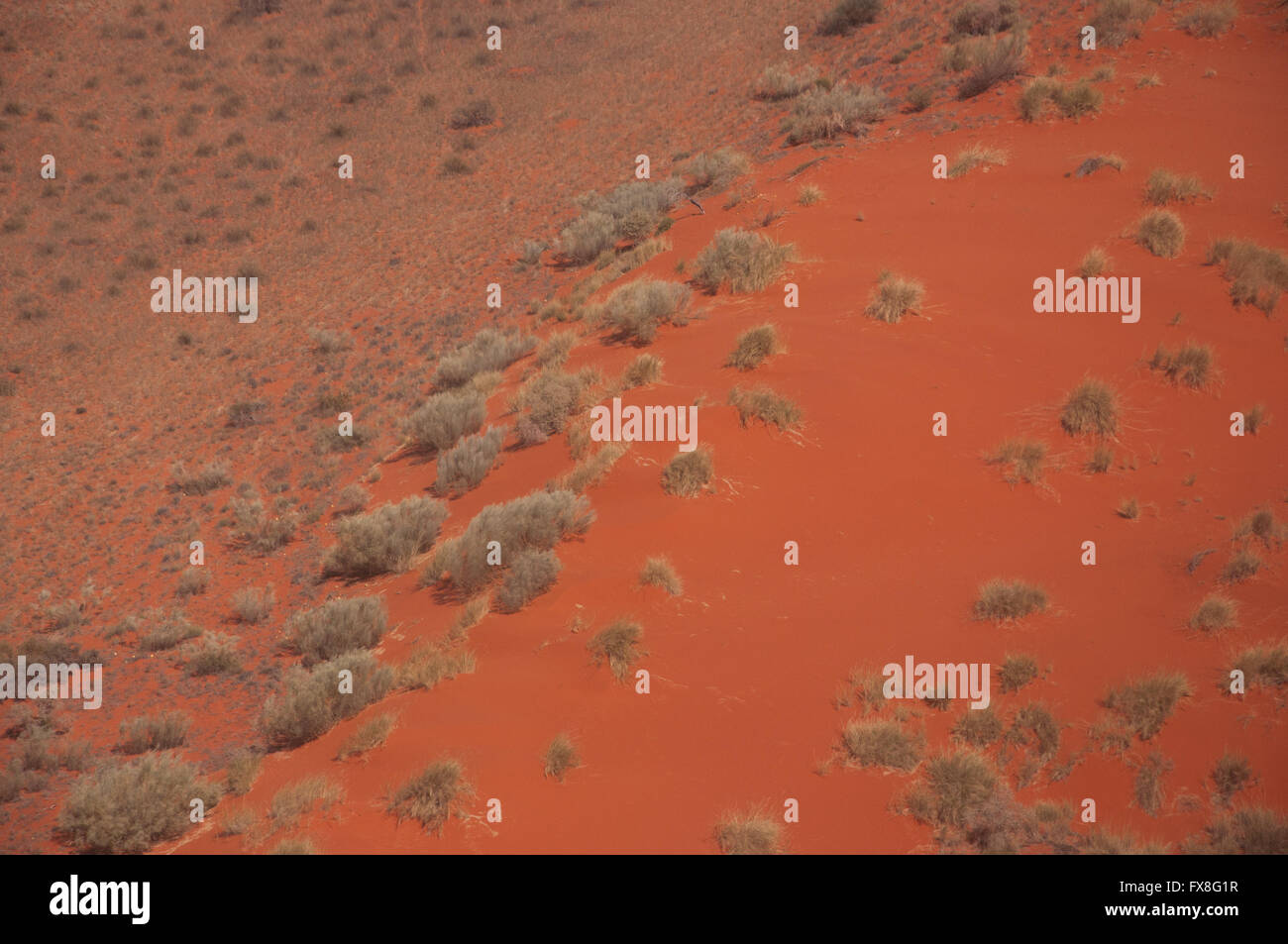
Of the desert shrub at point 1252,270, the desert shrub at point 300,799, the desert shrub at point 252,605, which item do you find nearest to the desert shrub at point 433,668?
the desert shrub at point 300,799

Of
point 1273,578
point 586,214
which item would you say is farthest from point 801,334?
point 586,214

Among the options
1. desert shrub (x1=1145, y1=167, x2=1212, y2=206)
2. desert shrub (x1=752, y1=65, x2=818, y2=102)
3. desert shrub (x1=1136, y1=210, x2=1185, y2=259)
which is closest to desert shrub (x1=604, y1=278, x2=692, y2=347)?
desert shrub (x1=1136, y1=210, x2=1185, y2=259)

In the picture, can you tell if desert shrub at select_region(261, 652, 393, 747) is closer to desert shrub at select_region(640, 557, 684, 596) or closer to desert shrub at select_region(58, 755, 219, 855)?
desert shrub at select_region(58, 755, 219, 855)

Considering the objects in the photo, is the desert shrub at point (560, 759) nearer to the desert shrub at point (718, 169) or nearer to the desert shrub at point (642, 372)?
the desert shrub at point (642, 372)

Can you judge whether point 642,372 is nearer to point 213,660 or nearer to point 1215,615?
point 213,660

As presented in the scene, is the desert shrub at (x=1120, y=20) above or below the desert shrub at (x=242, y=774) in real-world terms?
above

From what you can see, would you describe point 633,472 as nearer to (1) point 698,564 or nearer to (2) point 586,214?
(1) point 698,564

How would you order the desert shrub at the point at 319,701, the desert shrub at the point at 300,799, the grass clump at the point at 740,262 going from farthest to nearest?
the grass clump at the point at 740,262, the desert shrub at the point at 319,701, the desert shrub at the point at 300,799
